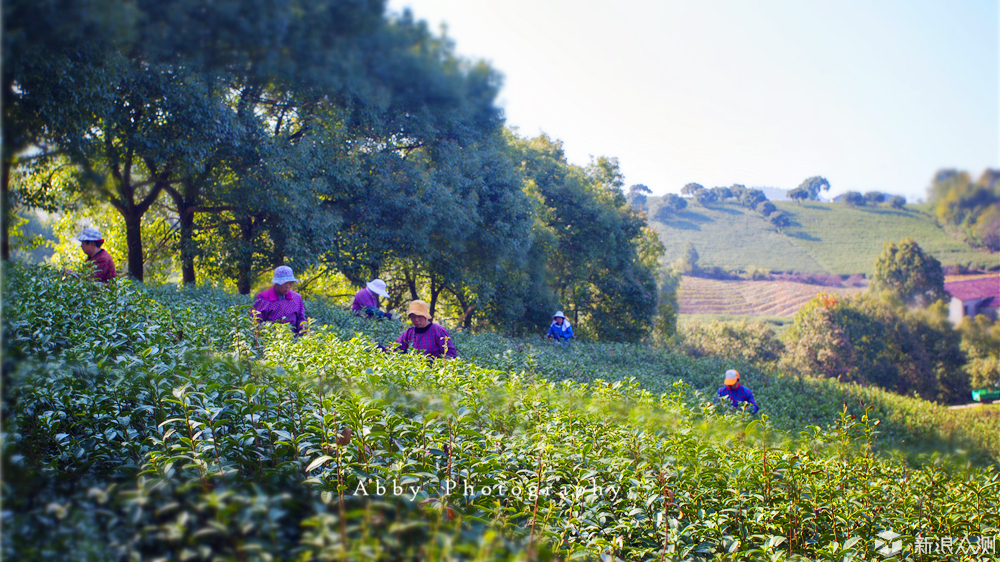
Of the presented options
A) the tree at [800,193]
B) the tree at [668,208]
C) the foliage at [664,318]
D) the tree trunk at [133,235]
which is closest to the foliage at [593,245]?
the tree at [668,208]

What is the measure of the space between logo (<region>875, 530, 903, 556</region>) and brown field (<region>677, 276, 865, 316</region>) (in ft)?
44.4

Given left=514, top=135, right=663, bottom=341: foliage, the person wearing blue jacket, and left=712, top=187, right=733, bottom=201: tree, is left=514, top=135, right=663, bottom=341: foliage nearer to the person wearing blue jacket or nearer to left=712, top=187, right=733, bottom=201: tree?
the person wearing blue jacket

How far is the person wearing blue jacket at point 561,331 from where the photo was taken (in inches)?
567

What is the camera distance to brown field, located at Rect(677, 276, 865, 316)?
25516 millimetres

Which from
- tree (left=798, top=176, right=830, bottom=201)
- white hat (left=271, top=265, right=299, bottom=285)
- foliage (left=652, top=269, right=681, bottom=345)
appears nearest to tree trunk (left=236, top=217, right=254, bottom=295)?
white hat (left=271, top=265, right=299, bottom=285)

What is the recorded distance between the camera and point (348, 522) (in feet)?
2.82

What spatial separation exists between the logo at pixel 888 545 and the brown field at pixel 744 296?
13.5 m

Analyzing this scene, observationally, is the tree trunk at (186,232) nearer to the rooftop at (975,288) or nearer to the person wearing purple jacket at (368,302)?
the rooftop at (975,288)

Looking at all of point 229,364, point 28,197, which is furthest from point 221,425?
point 28,197

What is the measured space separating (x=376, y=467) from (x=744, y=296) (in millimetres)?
39675

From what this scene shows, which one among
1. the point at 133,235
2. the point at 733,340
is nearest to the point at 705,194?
the point at 133,235

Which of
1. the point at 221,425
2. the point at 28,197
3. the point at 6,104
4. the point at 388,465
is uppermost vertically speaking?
the point at 6,104

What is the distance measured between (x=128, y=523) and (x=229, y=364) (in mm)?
1783

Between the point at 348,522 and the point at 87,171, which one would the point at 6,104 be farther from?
the point at 348,522
